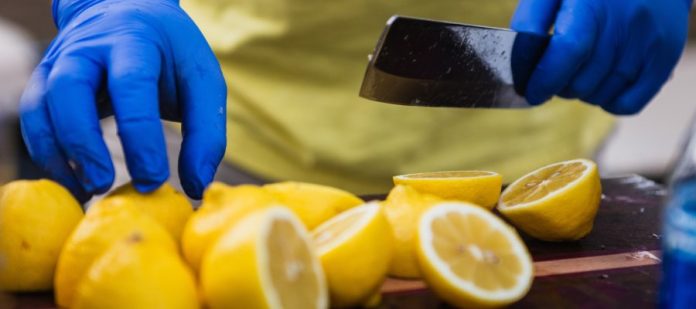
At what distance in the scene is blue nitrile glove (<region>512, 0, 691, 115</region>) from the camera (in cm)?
129

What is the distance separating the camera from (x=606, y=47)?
1.34 m

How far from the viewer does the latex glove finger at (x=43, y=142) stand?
0.94 metres

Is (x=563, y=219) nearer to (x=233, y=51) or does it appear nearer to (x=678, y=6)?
(x=678, y=6)

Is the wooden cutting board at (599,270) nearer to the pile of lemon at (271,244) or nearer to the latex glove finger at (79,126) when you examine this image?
the pile of lemon at (271,244)

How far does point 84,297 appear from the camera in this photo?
2.24 ft

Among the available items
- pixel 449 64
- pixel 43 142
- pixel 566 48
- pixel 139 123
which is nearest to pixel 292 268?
pixel 139 123

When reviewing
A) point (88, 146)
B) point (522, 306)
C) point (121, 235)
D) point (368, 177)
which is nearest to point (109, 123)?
point (368, 177)

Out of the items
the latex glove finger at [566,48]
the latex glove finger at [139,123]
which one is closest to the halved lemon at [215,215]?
the latex glove finger at [139,123]

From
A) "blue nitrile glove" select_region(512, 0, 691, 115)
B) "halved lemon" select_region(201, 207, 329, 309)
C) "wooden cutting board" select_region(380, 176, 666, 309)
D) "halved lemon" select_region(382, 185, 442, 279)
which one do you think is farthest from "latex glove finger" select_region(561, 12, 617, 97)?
"halved lemon" select_region(201, 207, 329, 309)

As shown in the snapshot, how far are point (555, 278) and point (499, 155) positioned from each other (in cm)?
78

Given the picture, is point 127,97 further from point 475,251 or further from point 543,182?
point 543,182

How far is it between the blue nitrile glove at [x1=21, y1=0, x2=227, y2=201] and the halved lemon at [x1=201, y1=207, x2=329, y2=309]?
26 cm

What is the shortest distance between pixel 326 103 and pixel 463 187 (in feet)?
1.98

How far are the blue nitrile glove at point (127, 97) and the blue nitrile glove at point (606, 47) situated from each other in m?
0.59
